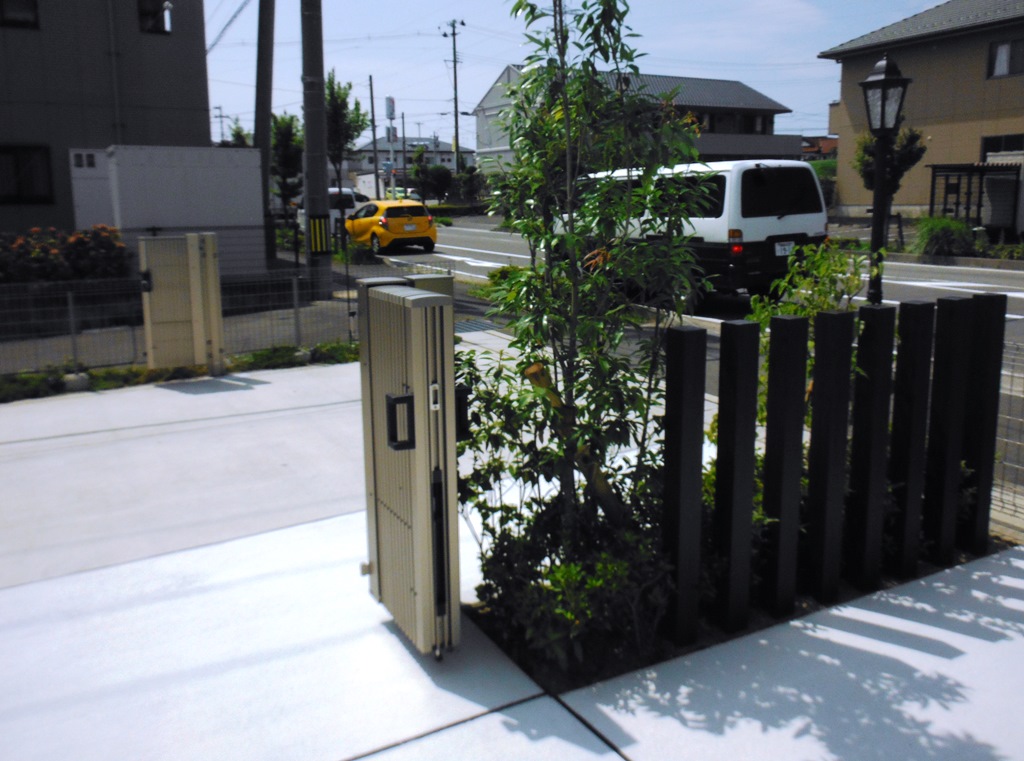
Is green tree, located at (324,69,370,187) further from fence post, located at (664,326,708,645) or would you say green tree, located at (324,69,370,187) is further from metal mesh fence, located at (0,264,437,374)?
fence post, located at (664,326,708,645)

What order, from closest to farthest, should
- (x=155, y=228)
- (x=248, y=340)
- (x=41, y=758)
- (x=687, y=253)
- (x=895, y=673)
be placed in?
(x=41, y=758), (x=895, y=673), (x=687, y=253), (x=248, y=340), (x=155, y=228)

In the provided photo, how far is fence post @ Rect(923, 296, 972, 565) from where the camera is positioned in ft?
14.2

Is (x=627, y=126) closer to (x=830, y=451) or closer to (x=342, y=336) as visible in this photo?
(x=830, y=451)

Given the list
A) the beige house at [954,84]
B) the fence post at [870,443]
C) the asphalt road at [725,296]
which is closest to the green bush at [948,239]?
the asphalt road at [725,296]

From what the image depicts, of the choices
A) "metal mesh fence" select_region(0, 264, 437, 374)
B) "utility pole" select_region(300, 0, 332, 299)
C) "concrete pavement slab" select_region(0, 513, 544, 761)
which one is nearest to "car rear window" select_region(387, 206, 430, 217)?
"utility pole" select_region(300, 0, 332, 299)

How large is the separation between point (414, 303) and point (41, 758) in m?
1.93

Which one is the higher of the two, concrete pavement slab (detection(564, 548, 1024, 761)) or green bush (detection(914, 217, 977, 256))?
green bush (detection(914, 217, 977, 256))

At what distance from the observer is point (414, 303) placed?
319cm

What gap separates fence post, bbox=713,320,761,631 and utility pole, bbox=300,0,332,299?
9.11 meters

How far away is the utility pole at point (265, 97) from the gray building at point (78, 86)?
5.32ft

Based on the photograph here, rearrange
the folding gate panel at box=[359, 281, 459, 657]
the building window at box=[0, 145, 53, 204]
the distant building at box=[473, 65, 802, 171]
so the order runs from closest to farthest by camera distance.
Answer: the folding gate panel at box=[359, 281, 459, 657]
the building window at box=[0, 145, 53, 204]
the distant building at box=[473, 65, 802, 171]

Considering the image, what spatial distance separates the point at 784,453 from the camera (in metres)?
3.75

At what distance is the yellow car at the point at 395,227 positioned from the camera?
24.4 meters

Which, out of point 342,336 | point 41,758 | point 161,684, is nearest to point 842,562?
point 161,684
